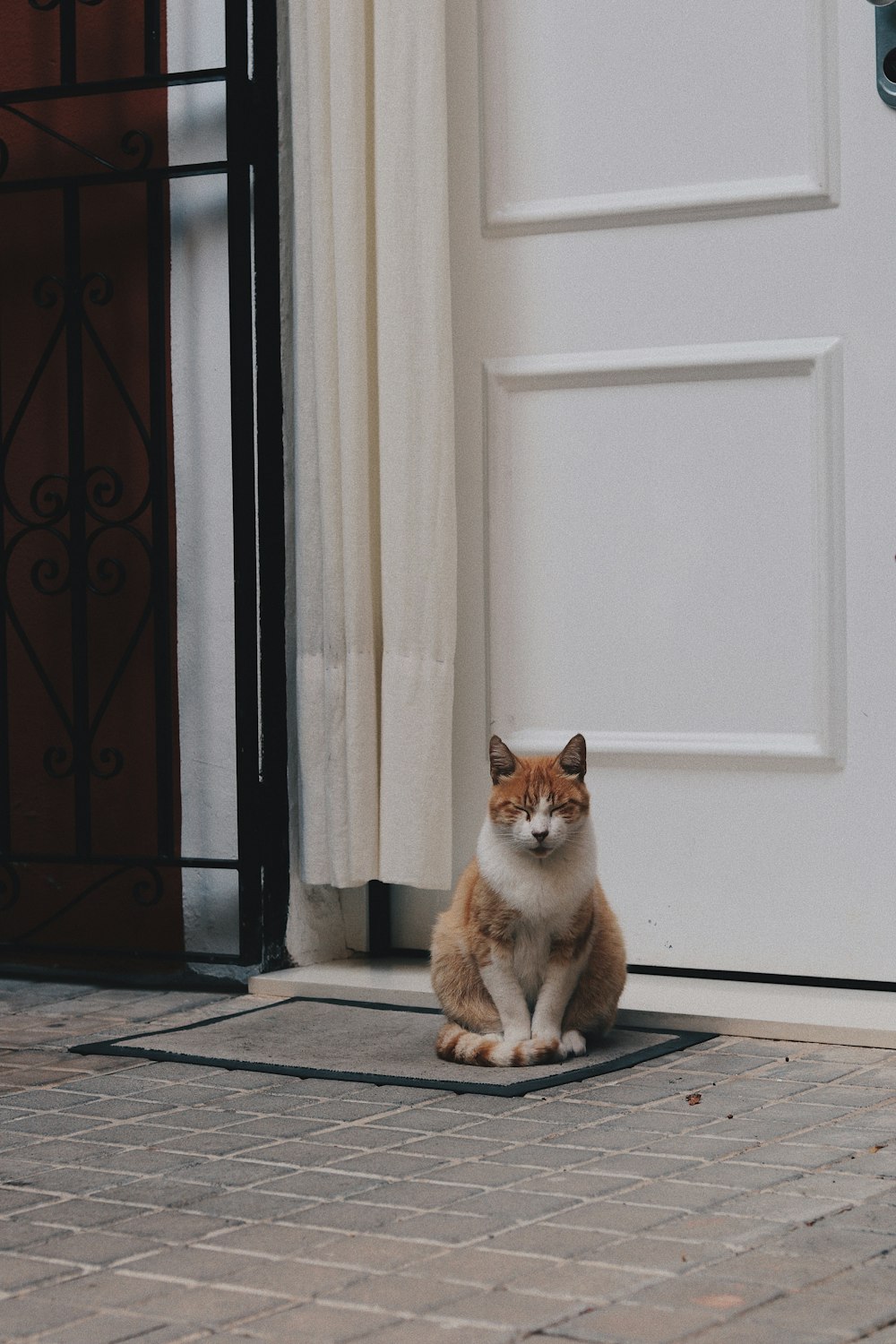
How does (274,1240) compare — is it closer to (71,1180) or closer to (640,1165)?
(71,1180)

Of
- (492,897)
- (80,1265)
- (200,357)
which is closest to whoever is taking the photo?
(80,1265)

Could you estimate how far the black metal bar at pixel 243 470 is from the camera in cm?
345

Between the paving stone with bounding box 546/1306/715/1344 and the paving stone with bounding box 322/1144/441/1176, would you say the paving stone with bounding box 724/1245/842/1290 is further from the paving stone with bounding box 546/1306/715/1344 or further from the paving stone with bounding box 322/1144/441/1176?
the paving stone with bounding box 322/1144/441/1176

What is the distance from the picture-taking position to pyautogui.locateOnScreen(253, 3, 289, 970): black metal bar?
3.47 meters

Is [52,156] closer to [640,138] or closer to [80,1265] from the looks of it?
[640,138]

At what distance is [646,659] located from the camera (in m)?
3.31

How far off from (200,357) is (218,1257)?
6.81 ft

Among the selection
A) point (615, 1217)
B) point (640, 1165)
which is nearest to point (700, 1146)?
point (640, 1165)

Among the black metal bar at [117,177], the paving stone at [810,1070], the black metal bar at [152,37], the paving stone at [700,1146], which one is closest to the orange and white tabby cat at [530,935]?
the paving stone at [810,1070]

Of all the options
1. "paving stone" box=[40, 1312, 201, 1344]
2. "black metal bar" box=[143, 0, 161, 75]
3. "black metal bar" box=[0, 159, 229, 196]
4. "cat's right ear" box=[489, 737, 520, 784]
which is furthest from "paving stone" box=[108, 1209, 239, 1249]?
"black metal bar" box=[143, 0, 161, 75]

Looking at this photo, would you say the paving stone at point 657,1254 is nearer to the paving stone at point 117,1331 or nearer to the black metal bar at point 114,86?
the paving stone at point 117,1331

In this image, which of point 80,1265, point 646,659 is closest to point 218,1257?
point 80,1265

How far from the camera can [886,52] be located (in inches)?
121

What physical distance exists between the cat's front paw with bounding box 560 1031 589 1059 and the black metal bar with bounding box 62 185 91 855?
1.21 metres
